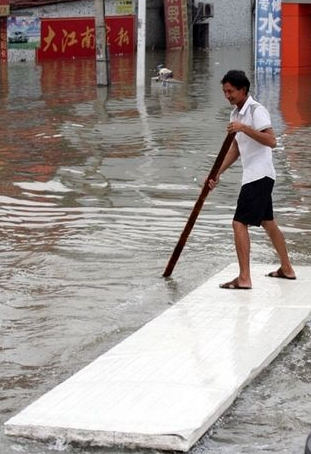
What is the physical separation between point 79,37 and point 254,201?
37.9 m

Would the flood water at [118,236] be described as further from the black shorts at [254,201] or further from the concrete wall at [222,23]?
the concrete wall at [222,23]

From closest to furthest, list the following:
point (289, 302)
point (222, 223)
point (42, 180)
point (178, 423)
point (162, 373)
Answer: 1. point (178, 423)
2. point (162, 373)
3. point (289, 302)
4. point (222, 223)
5. point (42, 180)

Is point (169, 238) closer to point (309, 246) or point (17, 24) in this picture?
point (309, 246)

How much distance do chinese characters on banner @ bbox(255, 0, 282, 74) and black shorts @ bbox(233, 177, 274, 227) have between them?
2515cm

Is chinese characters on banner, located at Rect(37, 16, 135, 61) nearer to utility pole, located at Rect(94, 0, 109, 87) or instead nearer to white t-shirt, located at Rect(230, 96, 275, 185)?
utility pole, located at Rect(94, 0, 109, 87)

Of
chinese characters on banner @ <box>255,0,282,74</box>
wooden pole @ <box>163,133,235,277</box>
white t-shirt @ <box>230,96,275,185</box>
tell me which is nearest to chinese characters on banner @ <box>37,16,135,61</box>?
chinese characters on banner @ <box>255,0,282,74</box>

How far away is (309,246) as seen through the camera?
1047 centimetres

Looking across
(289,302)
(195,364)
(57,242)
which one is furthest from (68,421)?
(57,242)

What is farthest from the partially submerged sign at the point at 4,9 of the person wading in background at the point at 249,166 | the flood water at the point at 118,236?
the person wading in background at the point at 249,166

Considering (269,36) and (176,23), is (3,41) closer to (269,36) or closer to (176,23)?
(176,23)

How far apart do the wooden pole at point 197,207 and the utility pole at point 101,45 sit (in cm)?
1914

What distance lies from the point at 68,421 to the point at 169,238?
5169mm

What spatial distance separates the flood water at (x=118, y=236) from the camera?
650cm

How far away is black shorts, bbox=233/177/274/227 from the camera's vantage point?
28.4 ft
